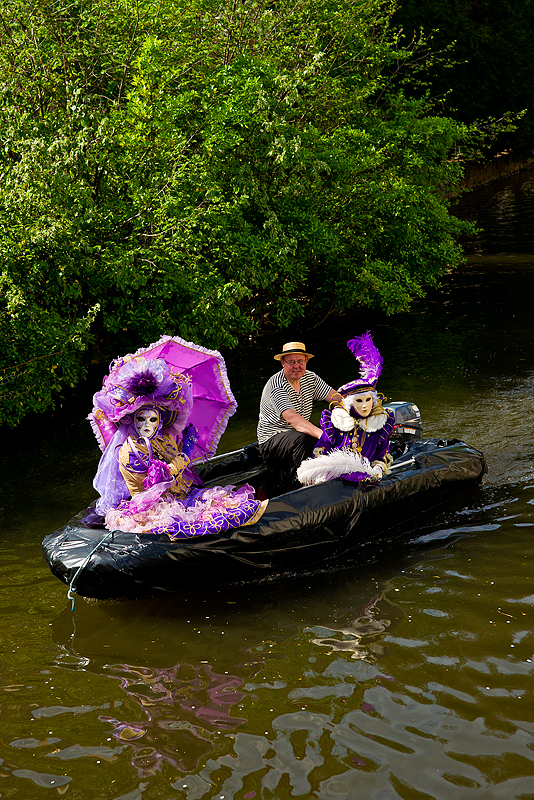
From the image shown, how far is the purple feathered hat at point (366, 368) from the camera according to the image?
23.1 ft

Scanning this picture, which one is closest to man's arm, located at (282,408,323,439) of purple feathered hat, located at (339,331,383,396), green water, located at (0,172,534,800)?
purple feathered hat, located at (339,331,383,396)

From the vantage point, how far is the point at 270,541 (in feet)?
20.2

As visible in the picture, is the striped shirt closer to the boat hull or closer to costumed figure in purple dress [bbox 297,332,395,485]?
costumed figure in purple dress [bbox 297,332,395,485]

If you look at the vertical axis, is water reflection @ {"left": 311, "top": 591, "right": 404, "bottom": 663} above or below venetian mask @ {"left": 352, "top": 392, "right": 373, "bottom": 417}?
below

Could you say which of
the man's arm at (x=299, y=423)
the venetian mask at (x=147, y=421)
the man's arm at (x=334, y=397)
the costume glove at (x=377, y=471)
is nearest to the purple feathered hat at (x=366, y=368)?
the man's arm at (x=334, y=397)

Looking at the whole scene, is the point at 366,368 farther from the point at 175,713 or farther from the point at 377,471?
the point at 175,713

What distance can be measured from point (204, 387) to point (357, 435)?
61.4 inches

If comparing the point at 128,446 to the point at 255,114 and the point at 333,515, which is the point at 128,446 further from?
the point at 255,114

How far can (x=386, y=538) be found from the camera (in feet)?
23.0

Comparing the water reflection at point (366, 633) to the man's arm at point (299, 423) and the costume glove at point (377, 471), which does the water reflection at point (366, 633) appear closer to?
the costume glove at point (377, 471)

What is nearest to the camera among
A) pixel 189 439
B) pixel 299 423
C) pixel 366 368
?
pixel 189 439

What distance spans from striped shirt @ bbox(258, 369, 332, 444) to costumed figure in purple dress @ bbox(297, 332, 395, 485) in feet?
1.52

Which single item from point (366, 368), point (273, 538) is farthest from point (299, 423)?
point (273, 538)

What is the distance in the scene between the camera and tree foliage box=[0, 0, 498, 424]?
9.77 m
